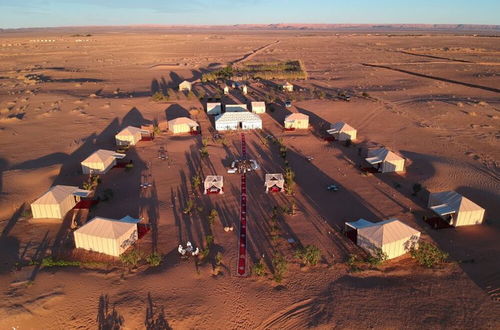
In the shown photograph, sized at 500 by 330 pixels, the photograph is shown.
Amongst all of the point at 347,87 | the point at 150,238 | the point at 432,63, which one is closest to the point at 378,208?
the point at 150,238

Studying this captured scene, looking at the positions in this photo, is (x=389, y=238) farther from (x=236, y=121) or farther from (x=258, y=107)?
(x=258, y=107)

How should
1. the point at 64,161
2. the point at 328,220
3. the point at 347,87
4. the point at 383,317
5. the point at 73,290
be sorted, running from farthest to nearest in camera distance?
the point at 347,87 < the point at 64,161 < the point at 328,220 < the point at 73,290 < the point at 383,317

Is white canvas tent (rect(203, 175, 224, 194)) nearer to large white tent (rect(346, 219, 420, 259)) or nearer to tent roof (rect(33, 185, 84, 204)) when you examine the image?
tent roof (rect(33, 185, 84, 204))

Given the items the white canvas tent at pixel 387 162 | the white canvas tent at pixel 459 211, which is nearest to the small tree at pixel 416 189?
the white canvas tent at pixel 459 211

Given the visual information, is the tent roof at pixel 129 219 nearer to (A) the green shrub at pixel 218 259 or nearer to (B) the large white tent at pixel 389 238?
(A) the green shrub at pixel 218 259

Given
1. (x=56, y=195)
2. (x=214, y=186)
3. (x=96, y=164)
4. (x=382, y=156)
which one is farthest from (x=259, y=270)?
(x=96, y=164)

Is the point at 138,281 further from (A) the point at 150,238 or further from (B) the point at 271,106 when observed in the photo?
(B) the point at 271,106

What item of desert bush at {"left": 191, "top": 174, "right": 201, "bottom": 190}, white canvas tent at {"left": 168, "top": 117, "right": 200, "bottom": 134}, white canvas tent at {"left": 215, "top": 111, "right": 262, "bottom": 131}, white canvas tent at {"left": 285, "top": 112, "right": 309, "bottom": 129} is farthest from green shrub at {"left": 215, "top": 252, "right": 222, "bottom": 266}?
white canvas tent at {"left": 285, "top": 112, "right": 309, "bottom": 129}
